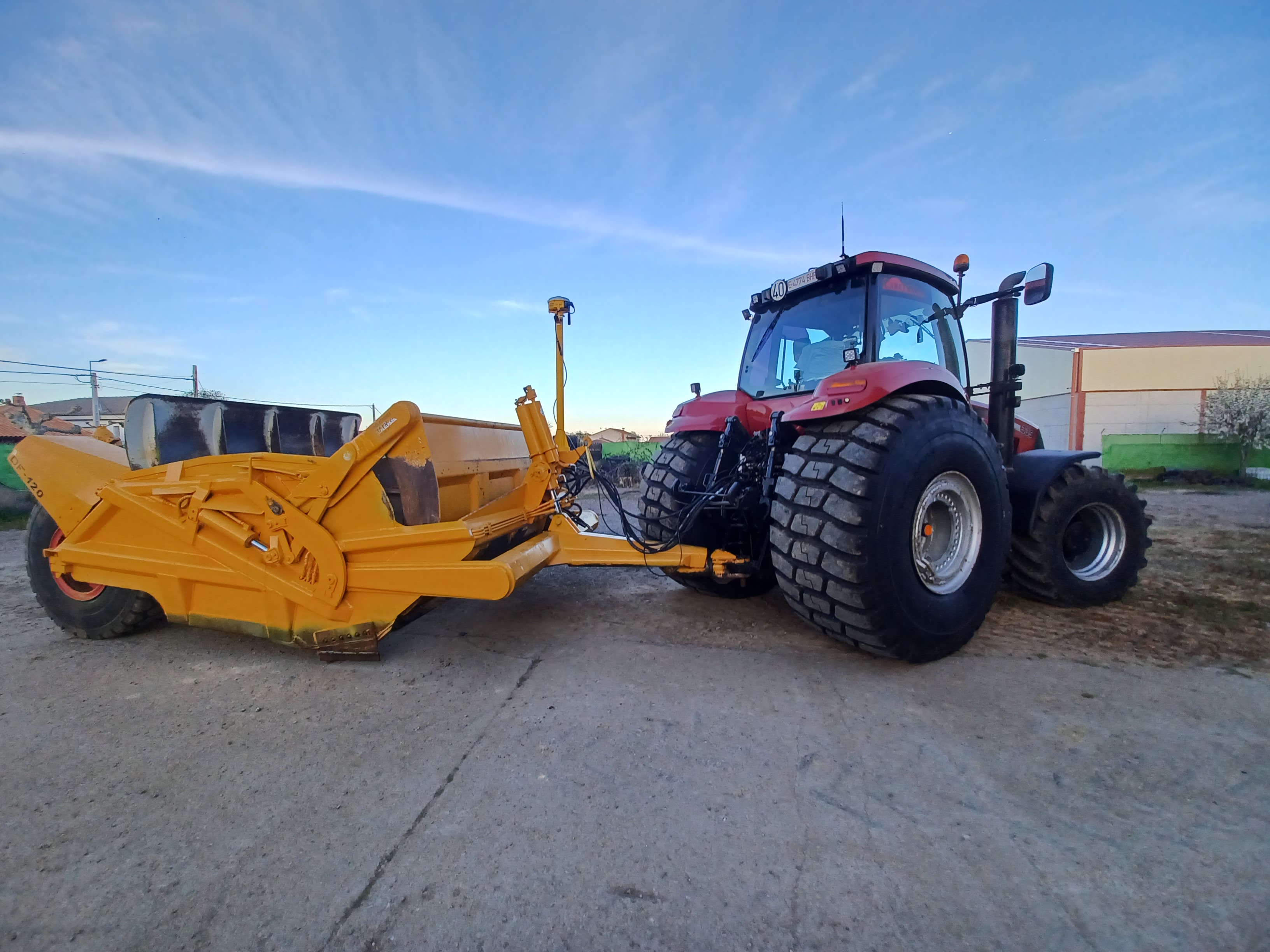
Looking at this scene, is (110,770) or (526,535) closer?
(110,770)

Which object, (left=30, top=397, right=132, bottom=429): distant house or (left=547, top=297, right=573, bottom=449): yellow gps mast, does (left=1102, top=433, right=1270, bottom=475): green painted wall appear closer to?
(left=547, top=297, right=573, bottom=449): yellow gps mast

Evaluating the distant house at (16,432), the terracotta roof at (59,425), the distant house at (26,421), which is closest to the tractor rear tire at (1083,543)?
the distant house at (16,432)

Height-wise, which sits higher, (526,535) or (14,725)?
(526,535)

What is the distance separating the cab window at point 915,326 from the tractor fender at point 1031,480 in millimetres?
727

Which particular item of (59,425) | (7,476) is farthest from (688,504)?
(59,425)

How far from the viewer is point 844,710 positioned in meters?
2.38

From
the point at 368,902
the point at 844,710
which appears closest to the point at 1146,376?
the point at 844,710

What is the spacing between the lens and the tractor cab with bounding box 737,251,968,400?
340cm

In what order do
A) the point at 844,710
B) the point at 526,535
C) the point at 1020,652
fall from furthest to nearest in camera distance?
the point at 526,535 → the point at 1020,652 → the point at 844,710

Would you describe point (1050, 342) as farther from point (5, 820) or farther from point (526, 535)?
point (5, 820)

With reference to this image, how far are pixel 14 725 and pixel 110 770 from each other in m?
0.79

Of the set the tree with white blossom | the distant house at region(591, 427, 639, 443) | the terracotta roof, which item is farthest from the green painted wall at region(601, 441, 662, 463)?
the terracotta roof

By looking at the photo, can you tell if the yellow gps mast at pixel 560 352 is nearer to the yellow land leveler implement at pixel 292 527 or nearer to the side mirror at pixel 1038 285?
the yellow land leveler implement at pixel 292 527

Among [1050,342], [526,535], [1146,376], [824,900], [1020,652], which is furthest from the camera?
[1050,342]
